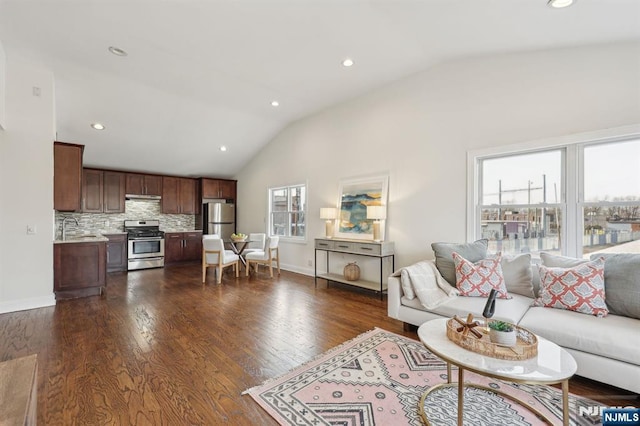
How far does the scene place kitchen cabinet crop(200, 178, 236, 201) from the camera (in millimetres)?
7617

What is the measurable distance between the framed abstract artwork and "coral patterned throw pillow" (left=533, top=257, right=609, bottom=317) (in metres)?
2.27

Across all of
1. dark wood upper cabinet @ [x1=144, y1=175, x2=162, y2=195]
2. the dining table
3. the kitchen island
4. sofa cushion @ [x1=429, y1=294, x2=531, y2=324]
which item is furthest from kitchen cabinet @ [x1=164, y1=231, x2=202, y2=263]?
sofa cushion @ [x1=429, y1=294, x2=531, y2=324]

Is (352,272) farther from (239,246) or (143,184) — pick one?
(143,184)

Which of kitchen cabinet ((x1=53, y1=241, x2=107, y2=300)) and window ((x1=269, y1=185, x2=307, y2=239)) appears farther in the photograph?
window ((x1=269, y1=185, x2=307, y2=239))

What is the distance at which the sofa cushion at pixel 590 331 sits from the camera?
188 cm

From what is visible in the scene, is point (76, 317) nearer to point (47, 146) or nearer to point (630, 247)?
point (47, 146)

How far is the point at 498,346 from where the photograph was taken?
1.60 m

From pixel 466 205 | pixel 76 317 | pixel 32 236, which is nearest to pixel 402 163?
pixel 466 205

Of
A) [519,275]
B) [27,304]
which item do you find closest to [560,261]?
[519,275]

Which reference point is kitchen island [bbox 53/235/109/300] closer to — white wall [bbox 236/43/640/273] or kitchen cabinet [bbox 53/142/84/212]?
kitchen cabinet [bbox 53/142/84/212]

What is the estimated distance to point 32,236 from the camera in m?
3.77

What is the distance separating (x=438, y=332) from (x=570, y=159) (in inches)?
99.1

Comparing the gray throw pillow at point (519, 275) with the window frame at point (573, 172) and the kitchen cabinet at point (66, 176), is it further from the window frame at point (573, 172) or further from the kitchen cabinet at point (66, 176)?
the kitchen cabinet at point (66, 176)

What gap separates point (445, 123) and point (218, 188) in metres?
6.01
